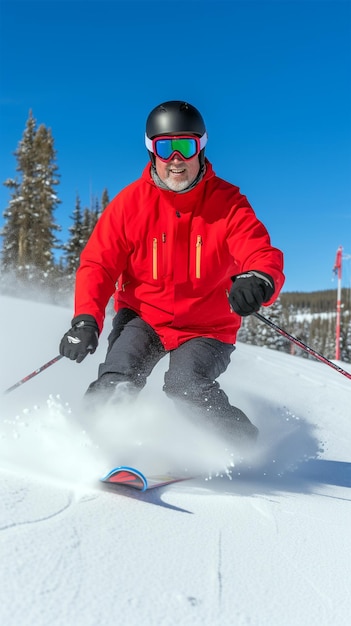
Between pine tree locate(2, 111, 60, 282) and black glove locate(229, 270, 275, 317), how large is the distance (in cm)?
2674

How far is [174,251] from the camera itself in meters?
3.27

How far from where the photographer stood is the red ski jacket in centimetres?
327

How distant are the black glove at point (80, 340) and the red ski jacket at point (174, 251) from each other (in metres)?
0.19

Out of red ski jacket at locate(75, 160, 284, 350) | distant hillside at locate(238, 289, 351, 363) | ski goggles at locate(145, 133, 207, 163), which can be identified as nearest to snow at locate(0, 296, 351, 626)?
red ski jacket at locate(75, 160, 284, 350)

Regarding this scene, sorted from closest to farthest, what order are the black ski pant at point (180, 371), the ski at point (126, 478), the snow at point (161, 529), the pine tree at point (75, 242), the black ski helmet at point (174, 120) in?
the snow at point (161, 529) → the ski at point (126, 478) → the black ski pant at point (180, 371) → the black ski helmet at point (174, 120) → the pine tree at point (75, 242)

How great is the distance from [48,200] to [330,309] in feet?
448

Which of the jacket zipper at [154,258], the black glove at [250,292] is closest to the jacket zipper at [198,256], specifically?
the jacket zipper at [154,258]

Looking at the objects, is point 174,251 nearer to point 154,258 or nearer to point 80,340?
point 154,258

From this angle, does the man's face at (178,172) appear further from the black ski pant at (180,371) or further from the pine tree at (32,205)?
the pine tree at (32,205)

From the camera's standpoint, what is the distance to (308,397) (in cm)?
624

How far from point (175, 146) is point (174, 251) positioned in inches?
23.4

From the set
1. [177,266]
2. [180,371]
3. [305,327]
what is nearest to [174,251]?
[177,266]

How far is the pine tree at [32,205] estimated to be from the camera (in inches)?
1169

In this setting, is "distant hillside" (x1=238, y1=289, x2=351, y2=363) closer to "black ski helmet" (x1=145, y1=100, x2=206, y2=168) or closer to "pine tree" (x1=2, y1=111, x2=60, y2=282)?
"pine tree" (x1=2, y1=111, x2=60, y2=282)
